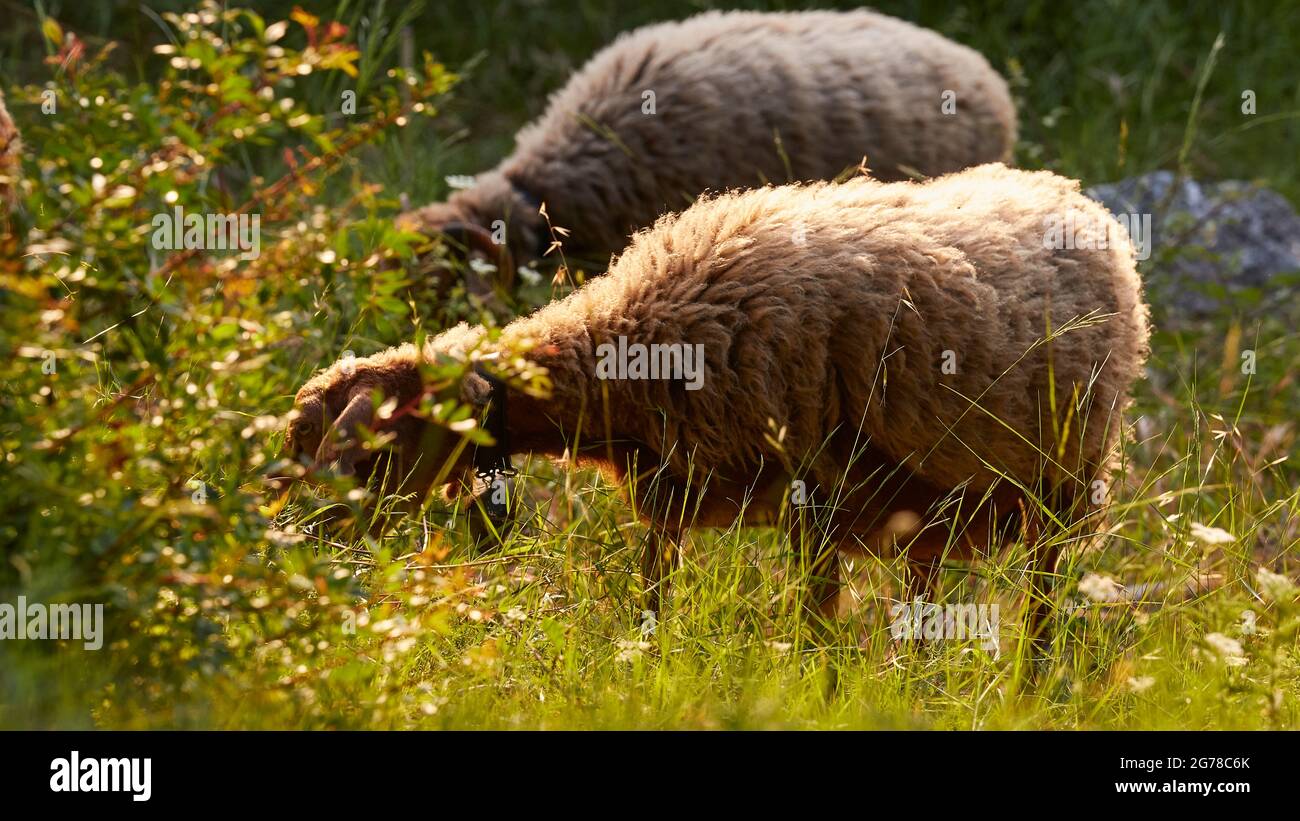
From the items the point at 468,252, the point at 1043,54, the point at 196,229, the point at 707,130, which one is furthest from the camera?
the point at 1043,54

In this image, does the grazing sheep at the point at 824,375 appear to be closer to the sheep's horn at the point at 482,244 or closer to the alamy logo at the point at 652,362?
the alamy logo at the point at 652,362

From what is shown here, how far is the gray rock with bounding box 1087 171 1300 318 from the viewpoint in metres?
6.88

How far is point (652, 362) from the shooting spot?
354 cm

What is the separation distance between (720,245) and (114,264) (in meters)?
1.58

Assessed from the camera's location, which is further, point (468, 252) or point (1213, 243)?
point (1213, 243)

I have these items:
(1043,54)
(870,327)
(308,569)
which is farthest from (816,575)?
(1043,54)

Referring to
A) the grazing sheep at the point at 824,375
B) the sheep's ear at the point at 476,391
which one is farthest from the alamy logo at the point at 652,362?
the sheep's ear at the point at 476,391

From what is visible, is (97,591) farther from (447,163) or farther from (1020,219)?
(447,163)

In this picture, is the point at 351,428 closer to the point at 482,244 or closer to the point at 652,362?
the point at 652,362

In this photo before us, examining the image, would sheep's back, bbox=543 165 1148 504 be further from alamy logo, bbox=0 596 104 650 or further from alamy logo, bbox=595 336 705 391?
alamy logo, bbox=0 596 104 650
